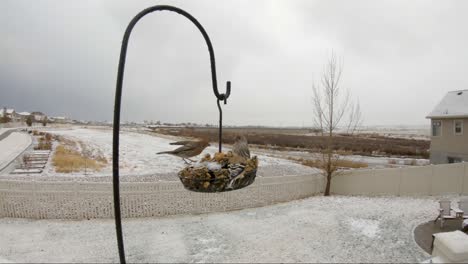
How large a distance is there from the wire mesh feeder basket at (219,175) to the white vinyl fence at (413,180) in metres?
9.74

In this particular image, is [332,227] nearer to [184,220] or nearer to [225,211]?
[225,211]

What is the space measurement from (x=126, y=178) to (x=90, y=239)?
6843 mm

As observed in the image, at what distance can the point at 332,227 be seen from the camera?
7.27 m

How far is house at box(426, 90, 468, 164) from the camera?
14.1 metres

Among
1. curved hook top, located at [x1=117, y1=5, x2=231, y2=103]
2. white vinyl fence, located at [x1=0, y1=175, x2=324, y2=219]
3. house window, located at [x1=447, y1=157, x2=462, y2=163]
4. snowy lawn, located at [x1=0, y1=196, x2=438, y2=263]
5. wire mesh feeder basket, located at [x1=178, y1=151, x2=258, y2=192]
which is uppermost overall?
curved hook top, located at [x1=117, y1=5, x2=231, y2=103]

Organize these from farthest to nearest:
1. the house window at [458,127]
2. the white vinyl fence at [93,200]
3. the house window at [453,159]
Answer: the house window at [453,159] < the house window at [458,127] < the white vinyl fence at [93,200]

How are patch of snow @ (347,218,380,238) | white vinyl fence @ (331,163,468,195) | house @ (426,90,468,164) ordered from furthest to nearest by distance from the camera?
house @ (426,90,468,164)
white vinyl fence @ (331,163,468,195)
patch of snow @ (347,218,380,238)

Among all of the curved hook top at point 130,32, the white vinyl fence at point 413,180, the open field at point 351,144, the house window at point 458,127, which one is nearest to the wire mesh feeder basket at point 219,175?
the curved hook top at point 130,32

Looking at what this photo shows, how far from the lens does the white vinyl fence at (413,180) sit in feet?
33.6

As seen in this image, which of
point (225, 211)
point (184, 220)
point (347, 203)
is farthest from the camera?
point (347, 203)

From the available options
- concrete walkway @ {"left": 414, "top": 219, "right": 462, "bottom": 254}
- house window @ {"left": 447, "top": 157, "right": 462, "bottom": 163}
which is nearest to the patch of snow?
concrete walkway @ {"left": 414, "top": 219, "right": 462, "bottom": 254}

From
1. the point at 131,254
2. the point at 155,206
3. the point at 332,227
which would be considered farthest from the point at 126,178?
the point at 332,227

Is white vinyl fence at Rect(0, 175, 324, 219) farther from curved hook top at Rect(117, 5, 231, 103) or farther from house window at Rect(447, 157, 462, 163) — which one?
house window at Rect(447, 157, 462, 163)

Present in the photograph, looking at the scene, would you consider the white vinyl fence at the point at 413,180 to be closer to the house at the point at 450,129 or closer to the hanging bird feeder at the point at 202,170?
the house at the point at 450,129
